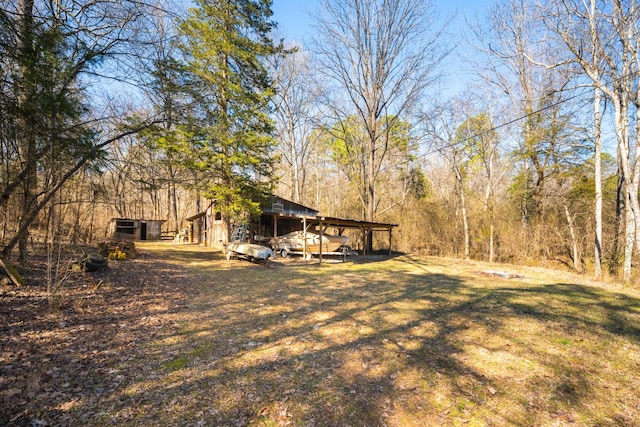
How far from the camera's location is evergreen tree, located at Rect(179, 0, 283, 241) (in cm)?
1239

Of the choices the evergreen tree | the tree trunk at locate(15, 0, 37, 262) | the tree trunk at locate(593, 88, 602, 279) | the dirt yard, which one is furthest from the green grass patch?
the evergreen tree

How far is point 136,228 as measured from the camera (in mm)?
25062

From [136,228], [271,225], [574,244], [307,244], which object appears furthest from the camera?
[136,228]

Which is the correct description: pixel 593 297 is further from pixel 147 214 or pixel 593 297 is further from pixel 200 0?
pixel 147 214

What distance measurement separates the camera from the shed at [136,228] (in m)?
24.3

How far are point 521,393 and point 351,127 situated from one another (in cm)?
2290

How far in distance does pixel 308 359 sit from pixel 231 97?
12.2 meters

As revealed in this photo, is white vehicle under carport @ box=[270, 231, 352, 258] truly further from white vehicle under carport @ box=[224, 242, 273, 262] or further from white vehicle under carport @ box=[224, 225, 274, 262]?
white vehicle under carport @ box=[224, 242, 273, 262]

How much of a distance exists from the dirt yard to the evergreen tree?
258 inches

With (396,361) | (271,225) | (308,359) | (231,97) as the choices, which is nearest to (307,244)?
(271,225)

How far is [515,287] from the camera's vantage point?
9.43 m

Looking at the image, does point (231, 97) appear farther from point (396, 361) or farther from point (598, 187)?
point (598, 187)

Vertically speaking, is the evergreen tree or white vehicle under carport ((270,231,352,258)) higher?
the evergreen tree

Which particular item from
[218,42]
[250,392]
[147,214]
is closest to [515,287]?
[250,392]
